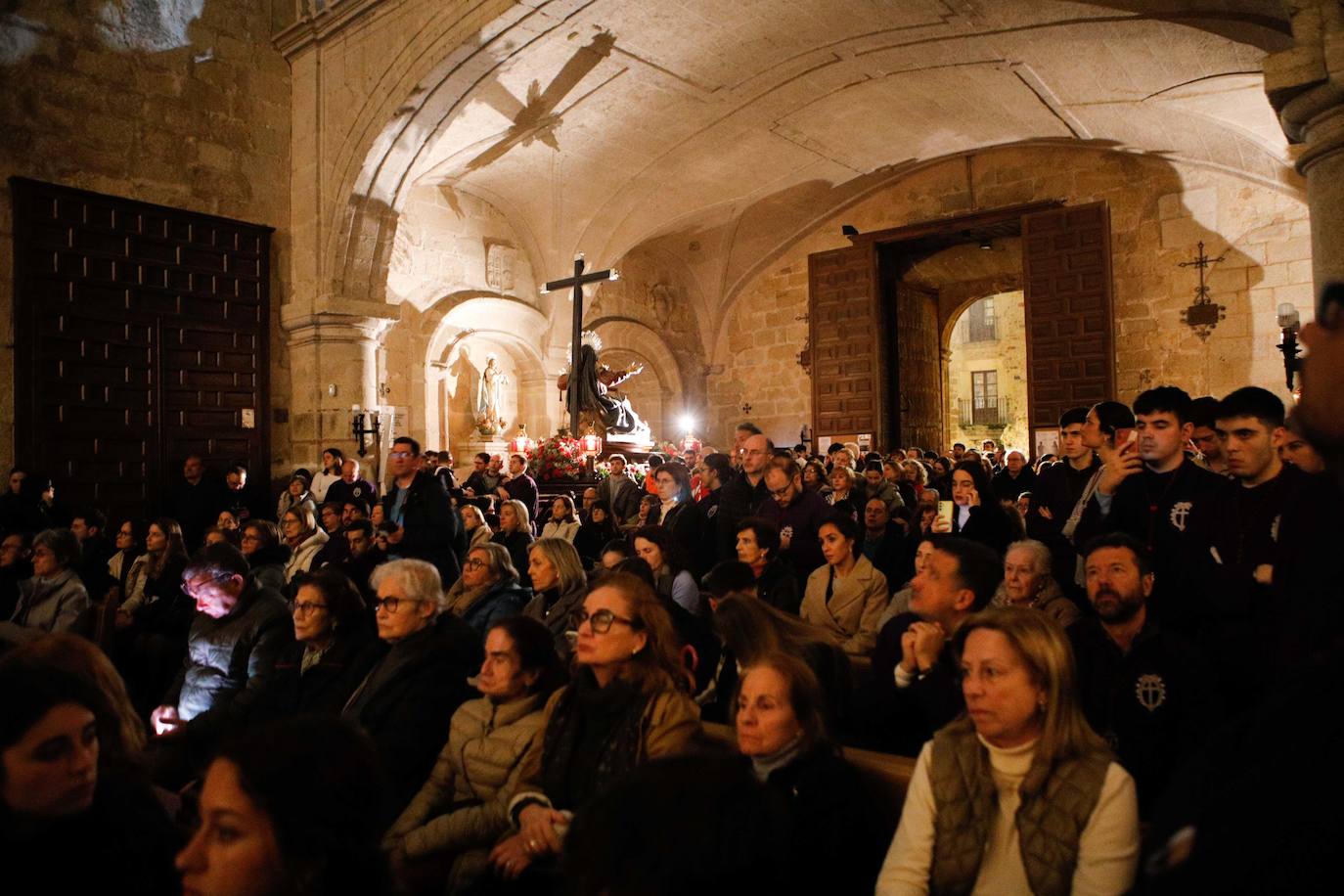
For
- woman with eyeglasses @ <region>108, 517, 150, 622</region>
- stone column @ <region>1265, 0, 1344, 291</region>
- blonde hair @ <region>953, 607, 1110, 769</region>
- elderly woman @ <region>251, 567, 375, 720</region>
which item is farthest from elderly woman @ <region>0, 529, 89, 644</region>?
stone column @ <region>1265, 0, 1344, 291</region>

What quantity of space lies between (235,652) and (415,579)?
3.96 feet

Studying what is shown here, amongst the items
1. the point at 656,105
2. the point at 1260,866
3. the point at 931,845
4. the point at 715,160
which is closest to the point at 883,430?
the point at 715,160

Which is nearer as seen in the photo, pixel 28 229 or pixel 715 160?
pixel 28 229

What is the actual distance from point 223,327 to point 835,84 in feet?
26.7

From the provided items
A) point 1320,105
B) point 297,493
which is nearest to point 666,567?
point 1320,105

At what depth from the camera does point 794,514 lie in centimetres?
502

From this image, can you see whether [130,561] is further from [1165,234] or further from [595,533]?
[1165,234]

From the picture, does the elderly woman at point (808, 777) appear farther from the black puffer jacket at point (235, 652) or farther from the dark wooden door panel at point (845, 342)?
the dark wooden door panel at point (845, 342)

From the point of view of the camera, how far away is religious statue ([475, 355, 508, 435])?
546 inches

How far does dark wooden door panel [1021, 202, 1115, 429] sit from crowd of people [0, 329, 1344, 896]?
843cm

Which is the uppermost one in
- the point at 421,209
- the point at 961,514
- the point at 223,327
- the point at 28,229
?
the point at 421,209

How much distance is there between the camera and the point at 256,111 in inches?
398

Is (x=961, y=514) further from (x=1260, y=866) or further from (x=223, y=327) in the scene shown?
(x=223, y=327)

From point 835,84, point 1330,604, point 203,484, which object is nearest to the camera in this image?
point 1330,604
